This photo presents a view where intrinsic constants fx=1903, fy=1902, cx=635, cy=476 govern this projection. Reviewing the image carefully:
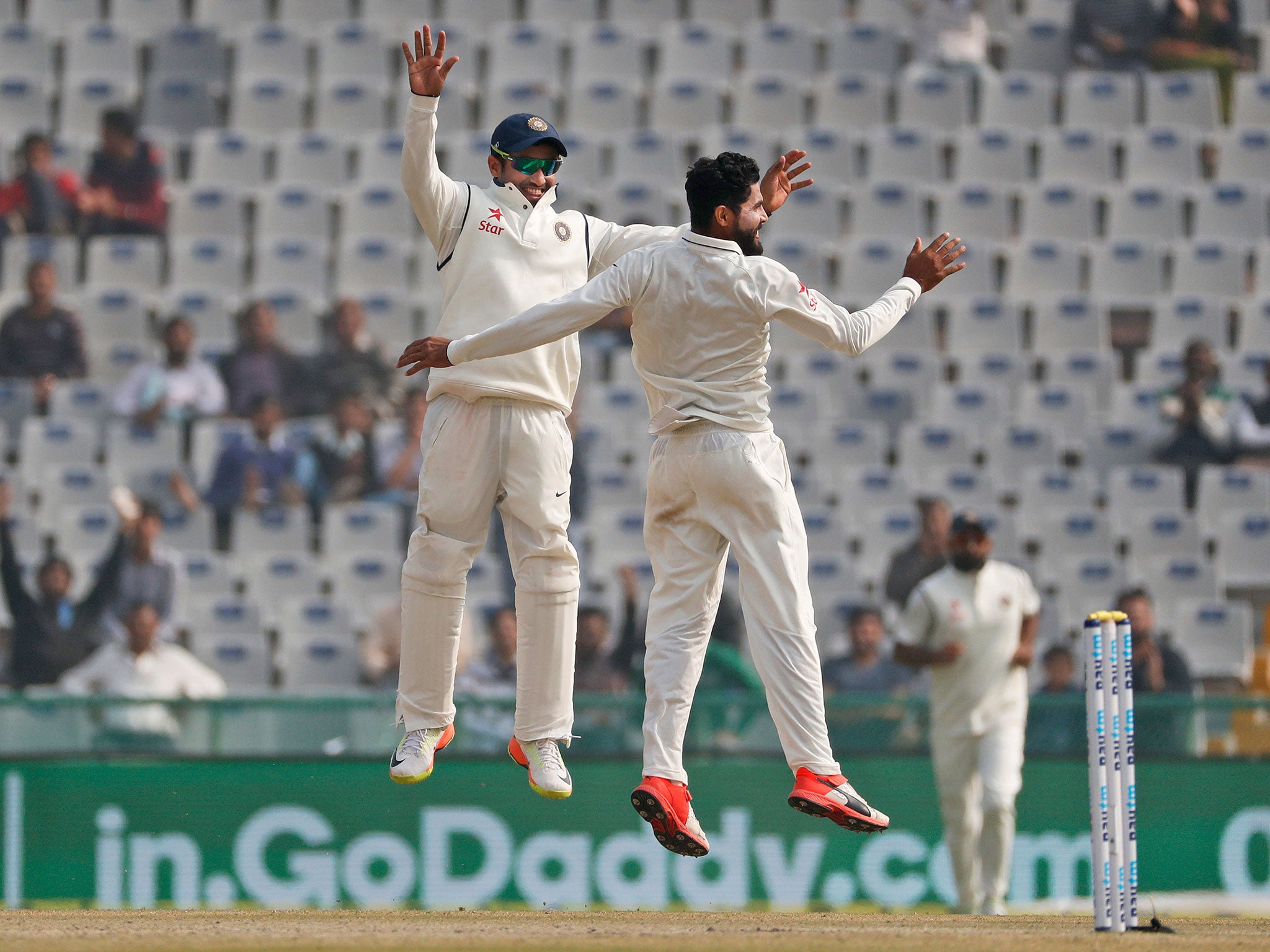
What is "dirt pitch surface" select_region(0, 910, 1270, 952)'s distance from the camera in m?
6.55

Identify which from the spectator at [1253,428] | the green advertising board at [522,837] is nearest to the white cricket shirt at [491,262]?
the green advertising board at [522,837]

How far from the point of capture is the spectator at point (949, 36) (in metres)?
17.2

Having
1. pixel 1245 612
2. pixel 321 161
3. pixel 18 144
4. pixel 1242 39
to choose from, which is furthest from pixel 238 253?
pixel 1242 39

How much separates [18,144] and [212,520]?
4.89m

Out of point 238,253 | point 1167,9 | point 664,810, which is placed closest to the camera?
point 664,810

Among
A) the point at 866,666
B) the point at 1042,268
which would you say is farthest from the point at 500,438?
the point at 1042,268

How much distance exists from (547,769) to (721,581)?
1.04m

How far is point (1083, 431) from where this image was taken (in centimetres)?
1478

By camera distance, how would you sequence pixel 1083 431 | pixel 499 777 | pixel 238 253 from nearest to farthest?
pixel 499 777, pixel 1083 431, pixel 238 253

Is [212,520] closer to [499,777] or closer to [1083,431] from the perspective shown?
[499,777]

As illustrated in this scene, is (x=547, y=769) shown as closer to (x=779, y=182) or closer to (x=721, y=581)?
(x=721, y=581)

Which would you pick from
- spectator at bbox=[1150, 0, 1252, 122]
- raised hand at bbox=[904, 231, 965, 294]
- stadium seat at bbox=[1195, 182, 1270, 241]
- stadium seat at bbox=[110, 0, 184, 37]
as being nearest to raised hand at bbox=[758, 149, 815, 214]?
raised hand at bbox=[904, 231, 965, 294]

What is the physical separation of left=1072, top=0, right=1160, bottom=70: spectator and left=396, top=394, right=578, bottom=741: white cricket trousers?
1150cm

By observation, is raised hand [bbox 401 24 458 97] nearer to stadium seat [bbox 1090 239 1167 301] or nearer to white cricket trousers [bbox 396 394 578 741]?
white cricket trousers [bbox 396 394 578 741]
